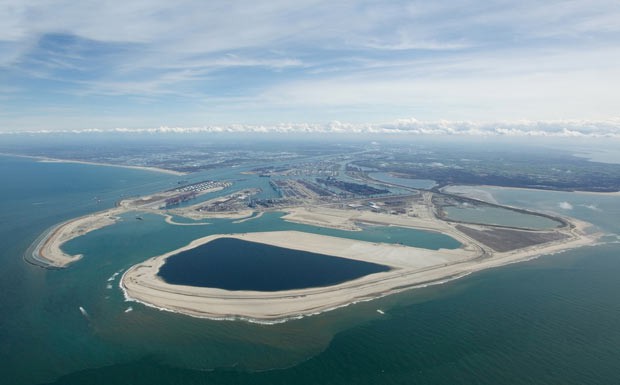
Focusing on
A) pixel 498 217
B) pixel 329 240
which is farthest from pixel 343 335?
pixel 498 217

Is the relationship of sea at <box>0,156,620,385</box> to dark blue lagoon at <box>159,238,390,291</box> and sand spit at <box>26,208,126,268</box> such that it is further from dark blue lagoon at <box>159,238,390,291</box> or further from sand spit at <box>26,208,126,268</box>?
dark blue lagoon at <box>159,238,390,291</box>

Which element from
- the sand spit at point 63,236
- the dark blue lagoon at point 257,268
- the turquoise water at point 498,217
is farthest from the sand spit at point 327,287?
the sand spit at point 63,236

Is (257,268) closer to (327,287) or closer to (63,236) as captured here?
(327,287)

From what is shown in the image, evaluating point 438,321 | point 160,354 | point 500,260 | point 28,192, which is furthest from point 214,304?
point 28,192

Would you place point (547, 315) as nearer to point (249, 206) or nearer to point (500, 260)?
point (500, 260)

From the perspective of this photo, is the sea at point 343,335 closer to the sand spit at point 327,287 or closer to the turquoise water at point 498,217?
the sand spit at point 327,287

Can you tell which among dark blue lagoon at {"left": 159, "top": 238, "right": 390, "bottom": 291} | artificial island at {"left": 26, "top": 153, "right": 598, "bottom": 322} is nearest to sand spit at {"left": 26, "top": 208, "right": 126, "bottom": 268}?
artificial island at {"left": 26, "top": 153, "right": 598, "bottom": 322}
